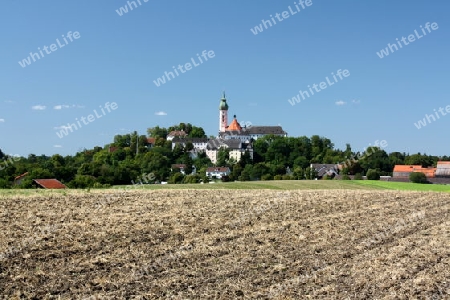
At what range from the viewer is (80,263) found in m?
10.6

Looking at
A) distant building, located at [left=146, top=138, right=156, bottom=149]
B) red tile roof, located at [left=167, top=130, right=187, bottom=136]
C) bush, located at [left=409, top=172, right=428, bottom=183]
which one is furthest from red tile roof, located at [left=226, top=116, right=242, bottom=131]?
bush, located at [left=409, top=172, right=428, bottom=183]

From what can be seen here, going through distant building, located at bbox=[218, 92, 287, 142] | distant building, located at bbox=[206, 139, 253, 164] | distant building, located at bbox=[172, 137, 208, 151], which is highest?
distant building, located at bbox=[218, 92, 287, 142]

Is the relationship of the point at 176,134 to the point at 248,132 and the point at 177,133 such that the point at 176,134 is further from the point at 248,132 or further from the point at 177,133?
the point at 248,132

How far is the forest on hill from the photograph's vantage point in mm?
85169

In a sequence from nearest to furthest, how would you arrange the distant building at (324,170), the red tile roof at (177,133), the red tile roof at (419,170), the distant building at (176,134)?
1. the red tile roof at (419,170)
2. the distant building at (324,170)
3. the distant building at (176,134)
4. the red tile roof at (177,133)

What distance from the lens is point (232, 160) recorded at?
138 meters

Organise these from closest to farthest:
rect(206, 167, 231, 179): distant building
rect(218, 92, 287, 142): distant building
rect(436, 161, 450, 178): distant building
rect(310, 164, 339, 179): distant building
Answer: rect(436, 161, 450, 178): distant building
rect(310, 164, 339, 179): distant building
rect(206, 167, 231, 179): distant building
rect(218, 92, 287, 142): distant building

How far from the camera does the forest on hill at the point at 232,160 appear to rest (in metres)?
85.2

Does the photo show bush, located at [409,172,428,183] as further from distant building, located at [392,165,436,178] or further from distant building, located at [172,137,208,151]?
distant building, located at [172,137,208,151]

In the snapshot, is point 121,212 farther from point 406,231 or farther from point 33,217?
point 406,231

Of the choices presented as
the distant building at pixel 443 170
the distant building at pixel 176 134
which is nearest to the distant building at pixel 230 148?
the distant building at pixel 176 134

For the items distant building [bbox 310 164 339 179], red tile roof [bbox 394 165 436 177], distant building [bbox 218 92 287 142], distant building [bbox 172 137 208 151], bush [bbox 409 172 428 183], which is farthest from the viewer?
distant building [bbox 218 92 287 142]

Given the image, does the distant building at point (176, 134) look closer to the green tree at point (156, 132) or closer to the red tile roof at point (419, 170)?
the green tree at point (156, 132)

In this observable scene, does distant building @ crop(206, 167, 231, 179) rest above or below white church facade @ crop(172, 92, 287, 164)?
below
